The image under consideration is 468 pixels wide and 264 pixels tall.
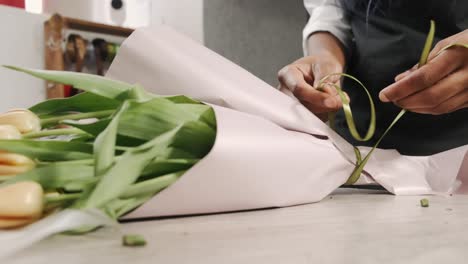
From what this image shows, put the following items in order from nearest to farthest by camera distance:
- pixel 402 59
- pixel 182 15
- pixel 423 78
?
pixel 423 78 < pixel 402 59 < pixel 182 15

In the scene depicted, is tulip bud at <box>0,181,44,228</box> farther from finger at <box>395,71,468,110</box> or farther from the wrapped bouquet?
finger at <box>395,71,468,110</box>

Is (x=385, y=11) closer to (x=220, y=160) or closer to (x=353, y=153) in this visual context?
(x=353, y=153)

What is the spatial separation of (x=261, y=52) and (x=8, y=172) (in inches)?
43.6

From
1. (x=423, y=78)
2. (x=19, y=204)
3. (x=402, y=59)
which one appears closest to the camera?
(x=19, y=204)

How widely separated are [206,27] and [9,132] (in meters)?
1.07

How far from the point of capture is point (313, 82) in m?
0.65

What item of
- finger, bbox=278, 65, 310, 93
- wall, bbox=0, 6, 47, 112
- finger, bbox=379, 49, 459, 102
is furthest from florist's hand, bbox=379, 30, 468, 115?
wall, bbox=0, 6, 47, 112

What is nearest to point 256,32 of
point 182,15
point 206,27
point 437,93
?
point 206,27

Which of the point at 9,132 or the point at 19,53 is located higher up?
the point at 9,132

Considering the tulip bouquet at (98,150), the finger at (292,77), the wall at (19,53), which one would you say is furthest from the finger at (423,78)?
the wall at (19,53)

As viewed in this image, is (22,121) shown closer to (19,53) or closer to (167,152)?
(167,152)

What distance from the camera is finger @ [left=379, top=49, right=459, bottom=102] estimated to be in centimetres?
48

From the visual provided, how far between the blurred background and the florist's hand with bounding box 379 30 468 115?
33.3 inches

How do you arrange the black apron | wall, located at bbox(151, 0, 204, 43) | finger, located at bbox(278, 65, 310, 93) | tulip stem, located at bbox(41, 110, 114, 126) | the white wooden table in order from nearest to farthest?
1. the white wooden table
2. tulip stem, located at bbox(41, 110, 114, 126)
3. finger, located at bbox(278, 65, 310, 93)
4. the black apron
5. wall, located at bbox(151, 0, 204, 43)
